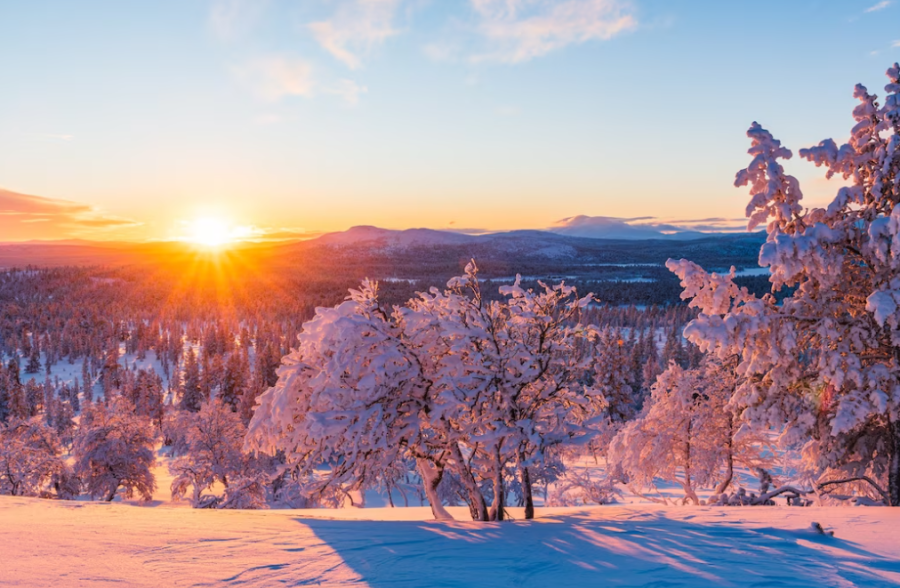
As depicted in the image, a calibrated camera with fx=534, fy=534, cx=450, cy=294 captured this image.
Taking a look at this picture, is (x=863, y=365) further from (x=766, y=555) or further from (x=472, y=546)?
(x=472, y=546)

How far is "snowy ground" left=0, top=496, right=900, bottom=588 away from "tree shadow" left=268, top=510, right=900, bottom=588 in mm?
21

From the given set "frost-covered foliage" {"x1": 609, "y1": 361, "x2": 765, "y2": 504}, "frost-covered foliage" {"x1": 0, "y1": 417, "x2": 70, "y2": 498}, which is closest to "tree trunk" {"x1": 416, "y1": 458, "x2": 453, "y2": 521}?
"frost-covered foliage" {"x1": 609, "y1": 361, "x2": 765, "y2": 504}

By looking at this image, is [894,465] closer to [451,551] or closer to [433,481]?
[433,481]

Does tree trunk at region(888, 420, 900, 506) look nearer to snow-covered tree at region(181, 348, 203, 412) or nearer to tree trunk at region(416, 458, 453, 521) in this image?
tree trunk at region(416, 458, 453, 521)

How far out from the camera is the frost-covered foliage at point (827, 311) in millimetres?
10070

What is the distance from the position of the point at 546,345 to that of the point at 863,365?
6.39 metres

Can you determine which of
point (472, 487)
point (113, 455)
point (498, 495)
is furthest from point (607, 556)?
point (113, 455)

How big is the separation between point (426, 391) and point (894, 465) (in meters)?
9.59

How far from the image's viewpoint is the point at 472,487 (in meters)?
11.7

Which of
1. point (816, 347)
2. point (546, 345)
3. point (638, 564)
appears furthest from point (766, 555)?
point (816, 347)

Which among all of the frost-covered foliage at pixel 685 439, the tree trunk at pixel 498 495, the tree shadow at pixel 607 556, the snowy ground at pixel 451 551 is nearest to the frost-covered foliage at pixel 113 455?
the snowy ground at pixel 451 551

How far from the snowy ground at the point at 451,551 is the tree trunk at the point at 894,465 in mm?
2079

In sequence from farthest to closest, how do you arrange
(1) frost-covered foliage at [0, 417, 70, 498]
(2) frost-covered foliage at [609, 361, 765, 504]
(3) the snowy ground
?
(1) frost-covered foliage at [0, 417, 70, 498]
(2) frost-covered foliage at [609, 361, 765, 504]
(3) the snowy ground

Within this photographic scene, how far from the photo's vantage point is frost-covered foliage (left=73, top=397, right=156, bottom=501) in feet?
105
